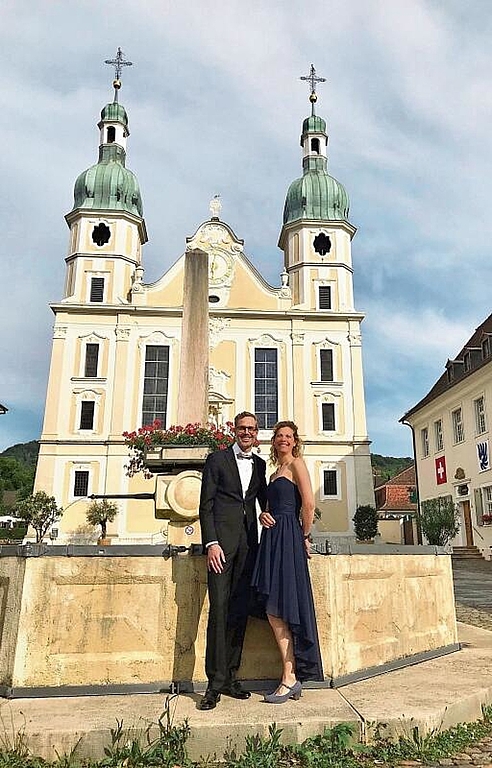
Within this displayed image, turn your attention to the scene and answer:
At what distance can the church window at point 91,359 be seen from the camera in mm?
31906

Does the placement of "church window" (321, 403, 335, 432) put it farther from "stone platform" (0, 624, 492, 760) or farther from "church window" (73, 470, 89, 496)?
"stone platform" (0, 624, 492, 760)

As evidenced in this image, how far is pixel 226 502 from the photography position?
359 cm

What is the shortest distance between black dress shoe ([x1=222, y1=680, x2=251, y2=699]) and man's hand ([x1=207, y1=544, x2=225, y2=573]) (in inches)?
→ 25.1

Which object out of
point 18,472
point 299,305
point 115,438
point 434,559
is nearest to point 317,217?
point 299,305

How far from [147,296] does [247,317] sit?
18.1 feet

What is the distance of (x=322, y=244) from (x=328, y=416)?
34.1ft

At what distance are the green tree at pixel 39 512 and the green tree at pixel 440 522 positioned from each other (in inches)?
618

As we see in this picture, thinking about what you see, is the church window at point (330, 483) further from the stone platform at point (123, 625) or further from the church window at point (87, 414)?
the stone platform at point (123, 625)

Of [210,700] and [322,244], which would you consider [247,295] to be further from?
[210,700]

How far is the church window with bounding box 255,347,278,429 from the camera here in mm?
32281

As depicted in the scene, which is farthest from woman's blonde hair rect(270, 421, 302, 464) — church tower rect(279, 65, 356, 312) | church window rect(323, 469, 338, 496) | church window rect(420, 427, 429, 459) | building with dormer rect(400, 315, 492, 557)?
church tower rect(279, 65, 356, 312)

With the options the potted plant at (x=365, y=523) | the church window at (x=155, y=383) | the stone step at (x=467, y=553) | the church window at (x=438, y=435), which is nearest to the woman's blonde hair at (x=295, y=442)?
the stone step at (x=467, y=553)

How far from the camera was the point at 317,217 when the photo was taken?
118 feet

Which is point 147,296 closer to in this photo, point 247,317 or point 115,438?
point 247,317
